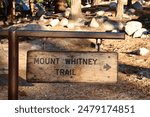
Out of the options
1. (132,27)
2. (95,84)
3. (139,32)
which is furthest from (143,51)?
(95,84)

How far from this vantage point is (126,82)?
10859 mm

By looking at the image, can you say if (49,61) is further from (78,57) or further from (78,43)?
(78,43)

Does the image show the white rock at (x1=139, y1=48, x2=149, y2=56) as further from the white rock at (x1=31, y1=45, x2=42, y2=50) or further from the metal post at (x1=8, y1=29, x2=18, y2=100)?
the metal post at (x1=8, y1=29, x2=18, y2=100)

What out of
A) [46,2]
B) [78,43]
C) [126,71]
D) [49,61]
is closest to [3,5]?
[46,2]

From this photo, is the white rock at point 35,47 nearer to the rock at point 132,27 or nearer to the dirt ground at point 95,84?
the dirt ground at point 95,84

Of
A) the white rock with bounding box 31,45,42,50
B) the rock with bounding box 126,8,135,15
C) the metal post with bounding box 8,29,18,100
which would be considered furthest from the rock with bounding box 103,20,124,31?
the metal post with bounding box 8,29,18,100

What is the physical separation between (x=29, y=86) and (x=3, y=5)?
25941mm

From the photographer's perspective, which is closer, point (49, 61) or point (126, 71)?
point (49, 61)

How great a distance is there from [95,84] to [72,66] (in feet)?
16.8

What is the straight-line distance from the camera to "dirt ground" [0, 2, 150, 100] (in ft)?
31.3

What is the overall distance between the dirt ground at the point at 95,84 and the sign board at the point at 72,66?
165 inches

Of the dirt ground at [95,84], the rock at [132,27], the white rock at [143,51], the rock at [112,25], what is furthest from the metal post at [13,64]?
the rock at [112,25]

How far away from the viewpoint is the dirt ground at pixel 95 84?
376 inches

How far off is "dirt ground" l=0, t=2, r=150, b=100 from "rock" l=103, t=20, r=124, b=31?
2.64m
